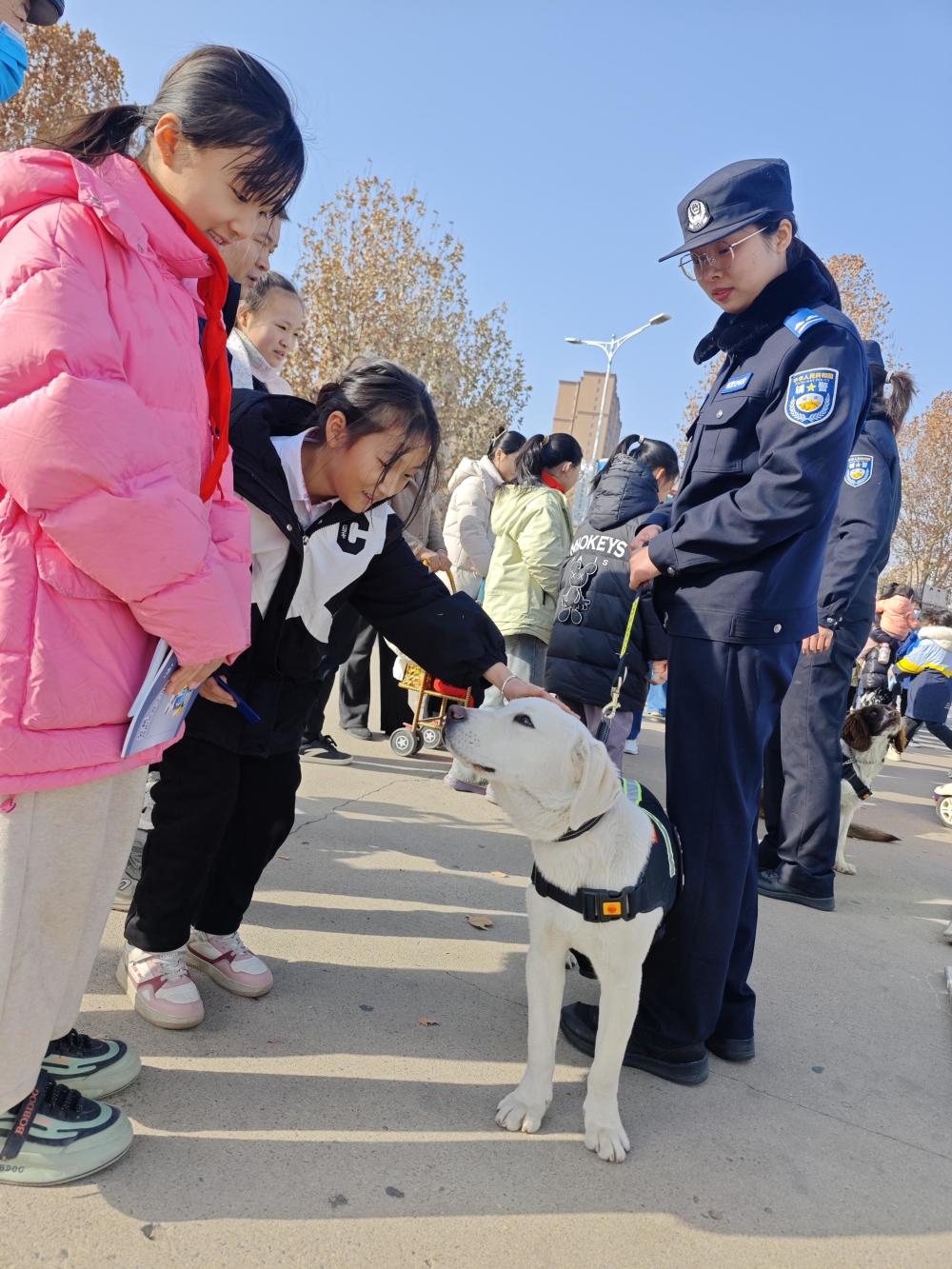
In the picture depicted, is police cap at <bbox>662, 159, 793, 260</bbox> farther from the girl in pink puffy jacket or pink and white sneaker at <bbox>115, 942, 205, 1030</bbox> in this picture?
pink and white sneaker at <bbox>115, 942, 205, 1030</bbox>

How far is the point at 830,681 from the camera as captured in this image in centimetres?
450

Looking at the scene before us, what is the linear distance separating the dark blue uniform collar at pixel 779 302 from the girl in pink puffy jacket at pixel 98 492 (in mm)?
1544

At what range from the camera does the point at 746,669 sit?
2580mm

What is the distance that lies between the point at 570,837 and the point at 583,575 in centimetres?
252

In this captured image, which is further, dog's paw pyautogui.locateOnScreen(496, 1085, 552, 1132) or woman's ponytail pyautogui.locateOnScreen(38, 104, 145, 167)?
dog's paw pyautogui.locateOnScreen(496, 1085, 552, 1132)

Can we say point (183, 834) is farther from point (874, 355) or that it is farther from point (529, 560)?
point (874, 355)

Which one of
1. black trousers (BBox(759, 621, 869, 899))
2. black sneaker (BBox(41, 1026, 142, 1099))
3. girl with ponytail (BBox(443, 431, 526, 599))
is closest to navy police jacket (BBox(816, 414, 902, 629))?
black trousers (BBox(759, 621, 869, 899))

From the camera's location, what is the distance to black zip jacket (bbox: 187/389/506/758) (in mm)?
2441

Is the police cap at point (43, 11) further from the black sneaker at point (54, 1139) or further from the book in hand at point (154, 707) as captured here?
the black sneaker at point (54, 1139)

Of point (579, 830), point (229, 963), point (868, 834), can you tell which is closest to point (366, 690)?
point (868, 834)

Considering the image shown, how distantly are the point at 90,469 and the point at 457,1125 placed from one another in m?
1.86

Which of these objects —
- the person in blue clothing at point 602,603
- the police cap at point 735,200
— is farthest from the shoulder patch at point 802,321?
the person in blue clothing at point 602,603

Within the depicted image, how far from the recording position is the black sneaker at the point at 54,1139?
5.93 ft

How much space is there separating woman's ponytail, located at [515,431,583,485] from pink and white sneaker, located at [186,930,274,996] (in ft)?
11.7
